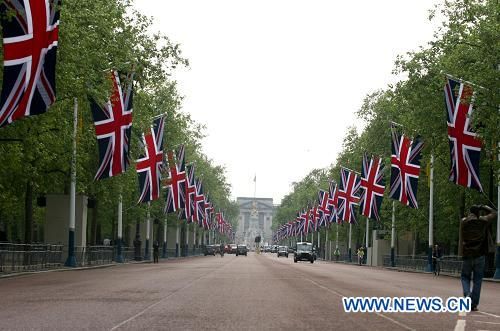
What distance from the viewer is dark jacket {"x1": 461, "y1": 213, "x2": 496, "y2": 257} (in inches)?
620

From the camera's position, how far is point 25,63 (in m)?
25.4

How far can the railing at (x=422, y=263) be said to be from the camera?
53.1 m

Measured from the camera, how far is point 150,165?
166ft

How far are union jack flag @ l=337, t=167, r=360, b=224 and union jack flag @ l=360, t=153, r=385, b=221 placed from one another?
28.6 ft

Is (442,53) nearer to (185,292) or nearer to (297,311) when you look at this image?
(185,292)

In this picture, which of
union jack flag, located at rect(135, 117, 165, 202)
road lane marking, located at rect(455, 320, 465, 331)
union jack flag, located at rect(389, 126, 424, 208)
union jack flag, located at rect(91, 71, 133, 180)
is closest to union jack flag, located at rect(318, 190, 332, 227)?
union jack flag, located at rect(389, 126, 424, 208)

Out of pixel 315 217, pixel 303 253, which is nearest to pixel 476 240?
pixel 303 253

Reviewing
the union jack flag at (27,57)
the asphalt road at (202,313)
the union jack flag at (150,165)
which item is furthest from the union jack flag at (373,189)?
the asphalt road at (202,313)

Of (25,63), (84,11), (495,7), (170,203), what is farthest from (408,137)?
(25,63)

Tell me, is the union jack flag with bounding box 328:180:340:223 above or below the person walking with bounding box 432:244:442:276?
above

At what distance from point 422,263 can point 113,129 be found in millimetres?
32866

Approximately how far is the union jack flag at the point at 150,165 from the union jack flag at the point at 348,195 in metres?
24.6

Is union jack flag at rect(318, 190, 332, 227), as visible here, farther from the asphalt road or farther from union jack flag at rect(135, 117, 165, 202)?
the asphalt road

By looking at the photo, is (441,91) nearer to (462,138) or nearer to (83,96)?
(462,138)
